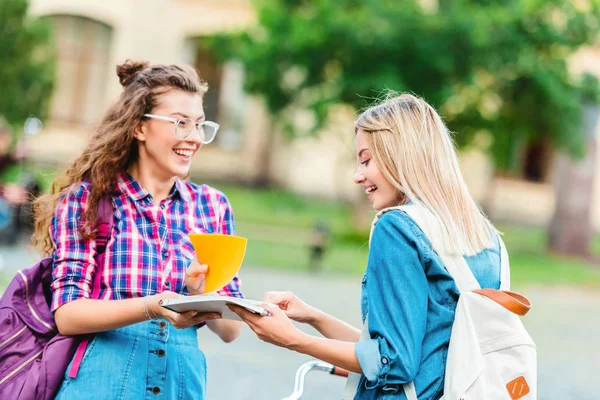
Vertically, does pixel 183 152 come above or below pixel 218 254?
above

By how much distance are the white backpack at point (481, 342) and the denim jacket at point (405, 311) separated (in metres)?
0.03

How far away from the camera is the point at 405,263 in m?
2.57

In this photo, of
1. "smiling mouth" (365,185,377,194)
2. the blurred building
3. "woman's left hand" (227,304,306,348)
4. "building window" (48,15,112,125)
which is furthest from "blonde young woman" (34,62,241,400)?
"building window" (48,15,112,125)

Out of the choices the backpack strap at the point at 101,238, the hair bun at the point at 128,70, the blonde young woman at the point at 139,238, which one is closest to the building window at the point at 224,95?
the hair bun at the point at 128,70

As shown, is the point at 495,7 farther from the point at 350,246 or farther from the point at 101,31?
the point at 101,31

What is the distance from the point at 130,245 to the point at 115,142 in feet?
1.31

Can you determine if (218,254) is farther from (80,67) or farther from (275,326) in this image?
(80,67)

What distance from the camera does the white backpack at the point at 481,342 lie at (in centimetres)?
257

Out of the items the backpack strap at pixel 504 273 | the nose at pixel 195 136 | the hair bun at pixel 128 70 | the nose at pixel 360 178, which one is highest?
the hair bun at pixel 128 70

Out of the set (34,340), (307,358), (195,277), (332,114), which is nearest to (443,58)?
(332,114)

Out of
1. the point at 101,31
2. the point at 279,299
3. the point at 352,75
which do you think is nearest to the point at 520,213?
the point at 352,75

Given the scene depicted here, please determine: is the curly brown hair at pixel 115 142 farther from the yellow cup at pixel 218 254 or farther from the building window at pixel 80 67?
the building window at pixel 80 67

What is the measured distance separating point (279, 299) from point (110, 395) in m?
0.59

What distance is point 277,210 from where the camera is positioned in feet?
73.0
